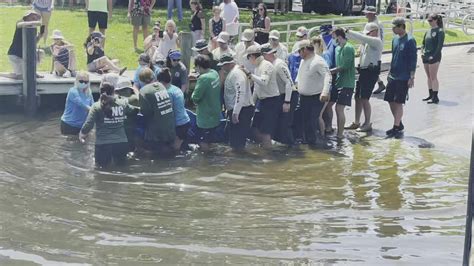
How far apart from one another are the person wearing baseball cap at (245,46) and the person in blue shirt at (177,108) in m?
A: 1.91

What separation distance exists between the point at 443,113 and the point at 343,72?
2.87 metres

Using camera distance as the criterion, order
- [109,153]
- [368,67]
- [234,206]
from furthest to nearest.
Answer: [368,67] → [109,153] → [234,206]

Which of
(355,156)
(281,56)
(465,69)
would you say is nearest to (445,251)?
(355,156)

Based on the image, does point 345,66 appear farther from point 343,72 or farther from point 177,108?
point 177,108

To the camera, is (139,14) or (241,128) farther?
(139,14)

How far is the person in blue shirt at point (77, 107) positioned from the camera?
41.3 ft

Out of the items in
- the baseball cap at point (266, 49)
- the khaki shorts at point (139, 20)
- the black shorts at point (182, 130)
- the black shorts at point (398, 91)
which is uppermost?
the khaki shorts at point (139, 20)

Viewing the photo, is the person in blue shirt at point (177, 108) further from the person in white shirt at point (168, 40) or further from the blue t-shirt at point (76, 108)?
A: the person in white shirt at point (168, 40)

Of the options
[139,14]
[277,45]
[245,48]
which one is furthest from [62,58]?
[139,14]

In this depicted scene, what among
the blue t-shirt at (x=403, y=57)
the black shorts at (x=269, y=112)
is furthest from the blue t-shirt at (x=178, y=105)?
the blue t-shirt at (x=403, y=57)

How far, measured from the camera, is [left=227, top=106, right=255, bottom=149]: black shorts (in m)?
12.3

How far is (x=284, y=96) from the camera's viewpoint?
12672mm

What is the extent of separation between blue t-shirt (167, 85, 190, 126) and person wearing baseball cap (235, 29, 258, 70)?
191 centimetres

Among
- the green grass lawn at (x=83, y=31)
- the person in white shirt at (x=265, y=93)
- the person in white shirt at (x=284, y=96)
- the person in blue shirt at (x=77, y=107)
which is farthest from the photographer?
the green grass lawn at (x=83, y=31)
